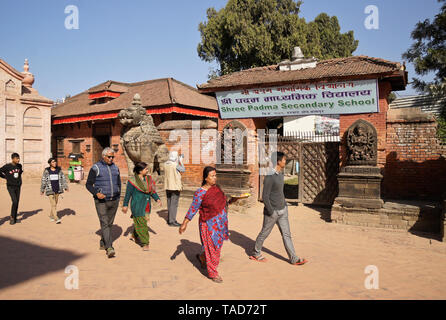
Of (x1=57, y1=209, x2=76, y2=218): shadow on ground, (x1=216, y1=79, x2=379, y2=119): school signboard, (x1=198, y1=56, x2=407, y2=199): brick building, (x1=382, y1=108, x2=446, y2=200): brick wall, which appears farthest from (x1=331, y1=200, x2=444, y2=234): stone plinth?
(x1=57, y1=209, x2=76, y2=218): shadow on ground

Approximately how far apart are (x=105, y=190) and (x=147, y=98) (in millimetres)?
12405

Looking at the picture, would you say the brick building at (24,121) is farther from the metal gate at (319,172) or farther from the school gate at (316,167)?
the metal gate at (319,172)

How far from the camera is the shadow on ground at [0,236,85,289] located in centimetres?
456

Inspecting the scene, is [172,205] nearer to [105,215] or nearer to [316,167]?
[105,215]

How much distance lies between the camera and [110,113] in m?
17.2

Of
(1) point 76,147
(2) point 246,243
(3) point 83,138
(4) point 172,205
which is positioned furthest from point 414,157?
(1) point 76,147

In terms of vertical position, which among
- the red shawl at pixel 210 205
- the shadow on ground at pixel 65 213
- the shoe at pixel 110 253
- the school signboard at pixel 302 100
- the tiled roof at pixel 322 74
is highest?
the tiled roof at pixel 322 74

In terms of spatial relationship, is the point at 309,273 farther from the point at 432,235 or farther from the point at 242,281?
the point at 432,235

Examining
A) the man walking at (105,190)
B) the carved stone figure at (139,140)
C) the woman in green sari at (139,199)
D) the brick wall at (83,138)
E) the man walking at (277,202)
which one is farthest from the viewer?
the brick wall at (83,138)

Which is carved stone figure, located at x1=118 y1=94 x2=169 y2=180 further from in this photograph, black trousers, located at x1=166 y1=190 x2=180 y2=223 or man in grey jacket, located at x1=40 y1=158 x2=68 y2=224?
man in grey jacket, located at x1=40 y1=158 x2=68 y2=224

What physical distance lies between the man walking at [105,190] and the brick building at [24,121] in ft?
41.0

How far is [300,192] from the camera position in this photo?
10.1 meters

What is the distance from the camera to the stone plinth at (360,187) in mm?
8031

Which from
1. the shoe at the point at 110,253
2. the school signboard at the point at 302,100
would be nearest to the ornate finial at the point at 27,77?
the school signboard at the point at 302,100
